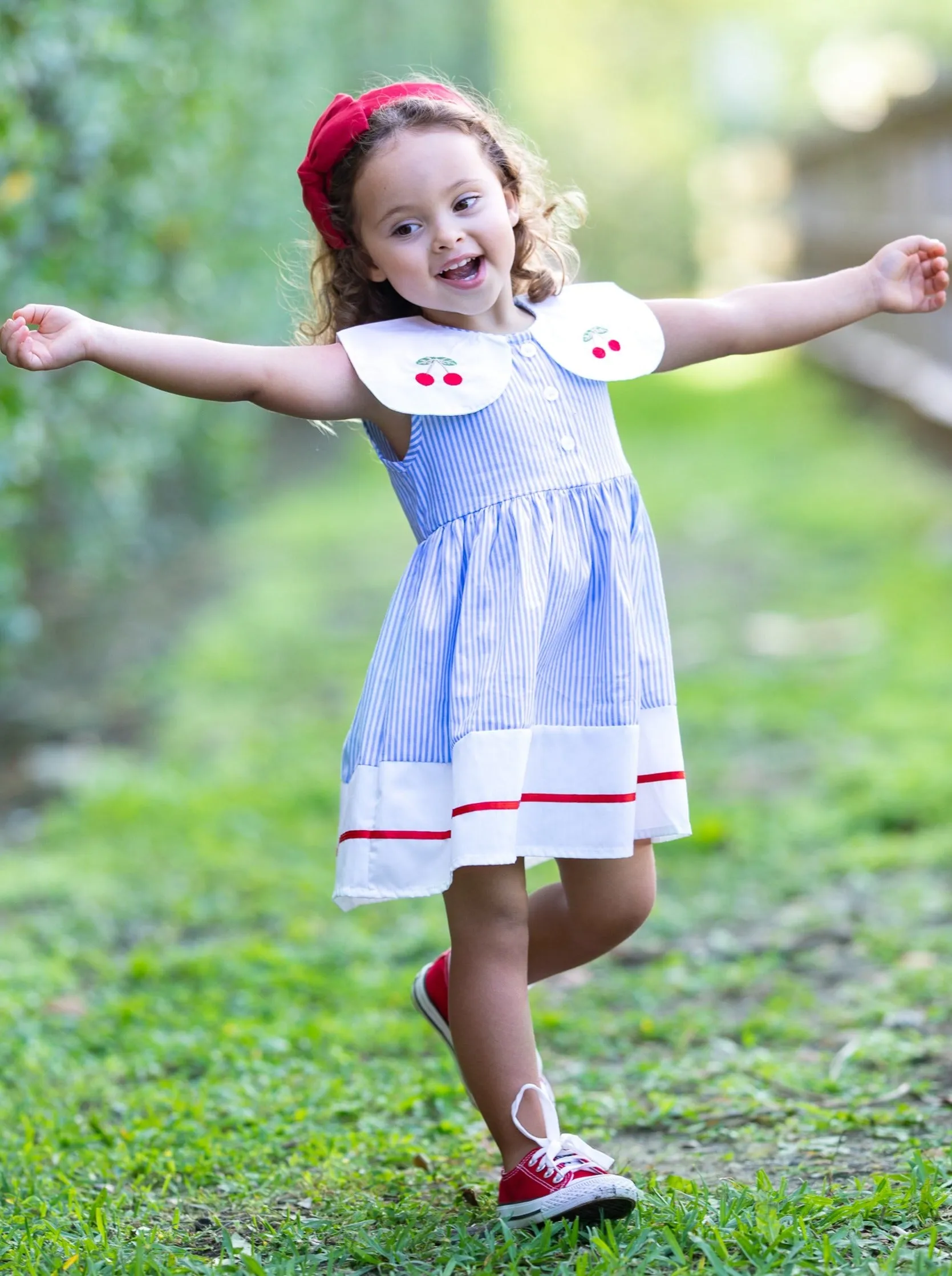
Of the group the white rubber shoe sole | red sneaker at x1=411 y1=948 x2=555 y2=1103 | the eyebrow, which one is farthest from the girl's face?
the white rubber shoe sole

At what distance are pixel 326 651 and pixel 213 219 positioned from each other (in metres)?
1.93

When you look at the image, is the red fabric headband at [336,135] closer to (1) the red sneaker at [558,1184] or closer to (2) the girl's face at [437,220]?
(2) the girl's face at [437,220]

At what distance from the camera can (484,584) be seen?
2260 millimetres

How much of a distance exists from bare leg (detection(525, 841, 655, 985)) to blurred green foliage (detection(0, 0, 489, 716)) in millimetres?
1458

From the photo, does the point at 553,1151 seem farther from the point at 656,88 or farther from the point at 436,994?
the point at 656,88

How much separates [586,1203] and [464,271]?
1.29 metres

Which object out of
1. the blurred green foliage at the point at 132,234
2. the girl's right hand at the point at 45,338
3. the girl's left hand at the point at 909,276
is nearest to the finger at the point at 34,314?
the girl's right hand at the point at 45,338

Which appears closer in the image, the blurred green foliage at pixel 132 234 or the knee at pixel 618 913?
the knee at pixel 618 913

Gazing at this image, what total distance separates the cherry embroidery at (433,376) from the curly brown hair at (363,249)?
19 cm

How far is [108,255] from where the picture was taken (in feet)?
A: 17.5

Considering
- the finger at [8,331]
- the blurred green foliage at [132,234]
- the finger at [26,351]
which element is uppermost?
the blurred green foliage at [132,234]

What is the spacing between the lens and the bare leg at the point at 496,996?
228cm

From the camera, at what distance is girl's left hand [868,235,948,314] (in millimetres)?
2525

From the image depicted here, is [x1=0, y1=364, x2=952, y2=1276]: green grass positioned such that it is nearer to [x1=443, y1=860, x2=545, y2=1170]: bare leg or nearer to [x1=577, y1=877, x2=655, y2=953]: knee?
[x1=443, y1=860, x2=545, y2=1170]: bare leg
